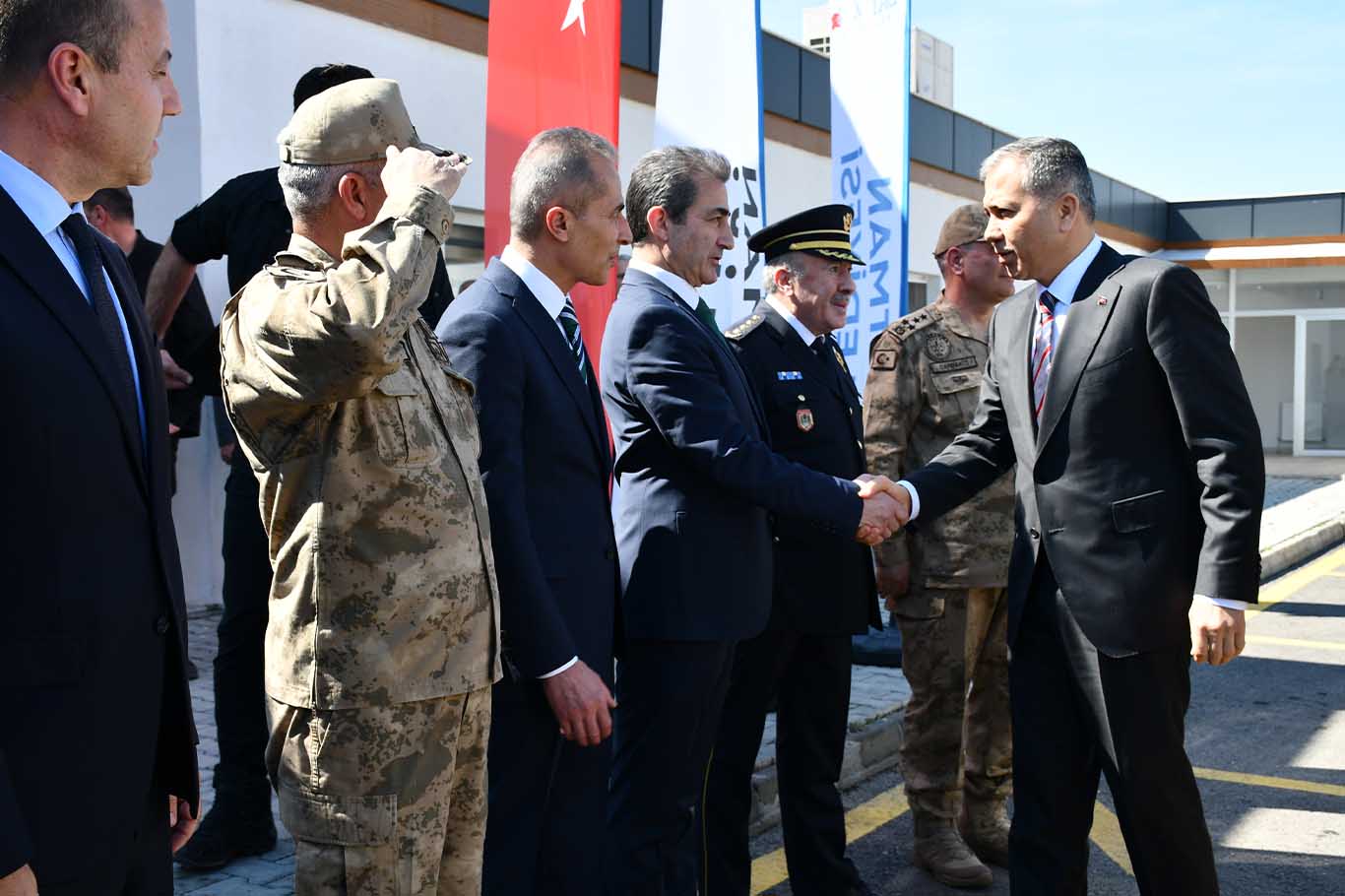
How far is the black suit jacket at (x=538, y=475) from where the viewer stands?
2.52m

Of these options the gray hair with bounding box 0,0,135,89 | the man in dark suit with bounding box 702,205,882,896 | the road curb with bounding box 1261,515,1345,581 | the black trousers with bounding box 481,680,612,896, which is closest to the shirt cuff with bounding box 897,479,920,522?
the man in dark suit with bounding box 702,205,882,896

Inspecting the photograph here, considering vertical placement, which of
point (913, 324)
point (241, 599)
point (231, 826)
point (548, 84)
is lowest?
point (231, 826)

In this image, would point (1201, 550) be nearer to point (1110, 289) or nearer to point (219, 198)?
point (1110, 289)

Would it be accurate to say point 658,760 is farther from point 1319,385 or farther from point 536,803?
point 1319,385

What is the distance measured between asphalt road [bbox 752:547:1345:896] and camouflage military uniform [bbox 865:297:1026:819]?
346mm

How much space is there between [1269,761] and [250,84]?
6.24 metres

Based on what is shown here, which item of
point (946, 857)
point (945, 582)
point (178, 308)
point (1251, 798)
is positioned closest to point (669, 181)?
point (945, 582)

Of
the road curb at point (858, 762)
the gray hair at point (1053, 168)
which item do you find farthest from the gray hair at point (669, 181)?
the road curb at point (858, 762)

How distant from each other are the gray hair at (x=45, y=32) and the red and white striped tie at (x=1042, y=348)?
2307 millimetres

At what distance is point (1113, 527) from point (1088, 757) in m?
0.60

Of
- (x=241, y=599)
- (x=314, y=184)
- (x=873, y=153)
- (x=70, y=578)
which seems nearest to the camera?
(x=70, y=578)

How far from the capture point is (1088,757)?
3.09 meters

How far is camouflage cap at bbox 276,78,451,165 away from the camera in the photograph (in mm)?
2160

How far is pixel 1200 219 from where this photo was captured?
23516mm
